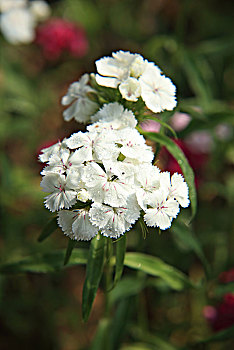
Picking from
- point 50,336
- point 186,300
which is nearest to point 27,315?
point 50,336

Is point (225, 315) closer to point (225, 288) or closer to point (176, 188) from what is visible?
point (225, 288)

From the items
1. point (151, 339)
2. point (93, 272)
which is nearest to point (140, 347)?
point (151, 339)

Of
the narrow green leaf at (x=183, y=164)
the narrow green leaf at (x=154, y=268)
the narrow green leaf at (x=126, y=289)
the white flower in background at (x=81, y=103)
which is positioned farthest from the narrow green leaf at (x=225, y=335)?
the white flower in background at (x=81, y=103)

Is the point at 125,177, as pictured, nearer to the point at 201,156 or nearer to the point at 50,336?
the point at 201,156

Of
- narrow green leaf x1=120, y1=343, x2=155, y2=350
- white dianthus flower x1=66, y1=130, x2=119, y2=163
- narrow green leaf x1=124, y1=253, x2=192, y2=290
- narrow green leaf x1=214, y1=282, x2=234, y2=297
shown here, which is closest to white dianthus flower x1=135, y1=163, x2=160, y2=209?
white dianthus flower x1=66, y1=130, x2=119, y2=163

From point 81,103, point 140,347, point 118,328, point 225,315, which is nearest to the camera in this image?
point 81,103

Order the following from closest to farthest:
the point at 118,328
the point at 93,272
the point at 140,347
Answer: the point at 93,272 → the point at 118,328 → the point at 140,347

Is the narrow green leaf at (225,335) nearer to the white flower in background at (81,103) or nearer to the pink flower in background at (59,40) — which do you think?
the white flower in background at (81,103)
